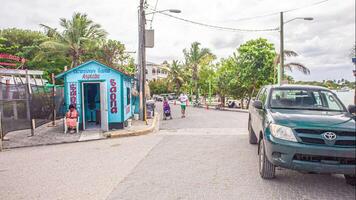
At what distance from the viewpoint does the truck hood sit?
4812mm

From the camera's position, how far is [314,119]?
16.5 ft

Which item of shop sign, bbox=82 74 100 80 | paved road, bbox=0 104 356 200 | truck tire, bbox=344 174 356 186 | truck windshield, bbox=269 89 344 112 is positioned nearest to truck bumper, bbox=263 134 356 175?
paved road, bbox=0 104 356 200

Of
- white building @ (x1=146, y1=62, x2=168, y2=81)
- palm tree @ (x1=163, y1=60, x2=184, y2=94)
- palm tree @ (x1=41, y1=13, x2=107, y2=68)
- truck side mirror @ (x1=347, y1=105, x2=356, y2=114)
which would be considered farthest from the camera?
white building @ (x1=146, y1=62, x2=168, y2=81)

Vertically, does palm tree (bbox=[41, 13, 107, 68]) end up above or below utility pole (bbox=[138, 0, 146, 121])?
above

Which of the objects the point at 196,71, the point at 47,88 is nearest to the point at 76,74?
the point at 47,88

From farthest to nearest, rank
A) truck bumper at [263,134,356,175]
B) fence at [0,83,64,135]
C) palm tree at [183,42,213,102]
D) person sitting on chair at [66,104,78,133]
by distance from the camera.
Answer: palm tree at [183,42,213,102] → person sitting on chair at [66,104,78,133] → fence at [0,83,64,135] → truck bumper at [263,134,356,175]

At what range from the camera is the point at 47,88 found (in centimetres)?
1683

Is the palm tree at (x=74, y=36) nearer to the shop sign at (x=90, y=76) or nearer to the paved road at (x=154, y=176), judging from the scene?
the shop sign at (x=90, y=76)

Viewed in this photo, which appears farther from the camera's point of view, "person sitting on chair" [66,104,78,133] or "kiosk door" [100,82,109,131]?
"kiosk door" [100,82,109,131]

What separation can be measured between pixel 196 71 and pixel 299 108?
45.2m

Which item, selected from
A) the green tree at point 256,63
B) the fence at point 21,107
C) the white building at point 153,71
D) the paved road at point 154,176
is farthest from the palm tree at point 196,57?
the paved road at point 154,176

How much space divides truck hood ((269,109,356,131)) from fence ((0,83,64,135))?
10033 millimetres

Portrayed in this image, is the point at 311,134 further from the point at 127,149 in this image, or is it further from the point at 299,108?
the point at 127,149

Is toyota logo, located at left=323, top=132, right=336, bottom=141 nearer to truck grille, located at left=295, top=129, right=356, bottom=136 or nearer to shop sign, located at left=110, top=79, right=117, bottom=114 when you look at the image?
truck grille, located at left=295, top=129, right=356, bottom=136
